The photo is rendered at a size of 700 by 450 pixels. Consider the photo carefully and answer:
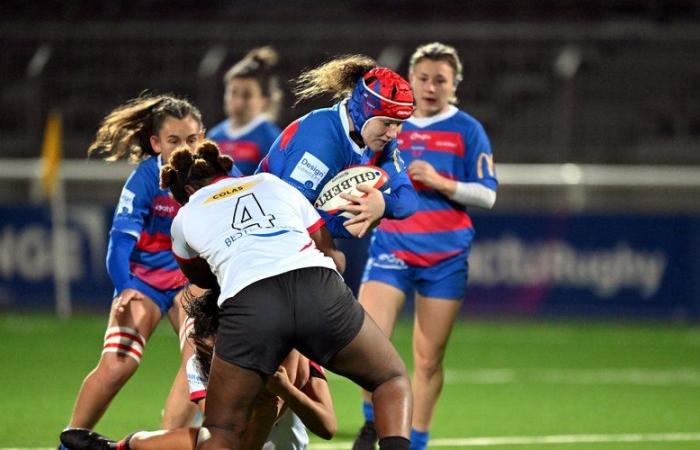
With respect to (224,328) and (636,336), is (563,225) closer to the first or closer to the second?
(636,336)

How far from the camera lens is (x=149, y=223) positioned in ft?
22.6

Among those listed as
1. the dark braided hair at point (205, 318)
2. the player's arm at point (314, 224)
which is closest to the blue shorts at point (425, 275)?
the player's arm at point (314, 224)

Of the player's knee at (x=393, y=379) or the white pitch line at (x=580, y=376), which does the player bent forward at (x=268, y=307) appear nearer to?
the player's knee at (x=393, y=379)

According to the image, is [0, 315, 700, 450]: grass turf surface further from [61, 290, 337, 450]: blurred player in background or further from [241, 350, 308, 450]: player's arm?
[241, 350, 308, 450]: player's arm

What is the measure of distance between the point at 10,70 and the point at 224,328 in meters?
12.6

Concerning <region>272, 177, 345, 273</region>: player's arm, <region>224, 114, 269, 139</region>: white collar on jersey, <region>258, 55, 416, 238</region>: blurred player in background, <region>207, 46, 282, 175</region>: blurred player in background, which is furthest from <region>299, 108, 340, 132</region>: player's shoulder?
<region>224, 114, 269, 139</region>: white collar on jersey

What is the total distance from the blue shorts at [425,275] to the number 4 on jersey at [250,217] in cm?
229

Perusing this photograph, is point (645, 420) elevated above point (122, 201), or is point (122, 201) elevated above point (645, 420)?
point (122, 201)

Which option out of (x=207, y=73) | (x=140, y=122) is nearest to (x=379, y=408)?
(x=140, y=122)

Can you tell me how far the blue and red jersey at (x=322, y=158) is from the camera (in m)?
5.77

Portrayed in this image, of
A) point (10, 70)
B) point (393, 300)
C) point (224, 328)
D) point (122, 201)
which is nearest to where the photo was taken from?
point (224, 328)

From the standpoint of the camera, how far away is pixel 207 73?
15.8 m

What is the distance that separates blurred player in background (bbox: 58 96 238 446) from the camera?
6500 millimetres

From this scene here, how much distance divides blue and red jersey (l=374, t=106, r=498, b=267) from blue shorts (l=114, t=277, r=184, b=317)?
4.49 feet
